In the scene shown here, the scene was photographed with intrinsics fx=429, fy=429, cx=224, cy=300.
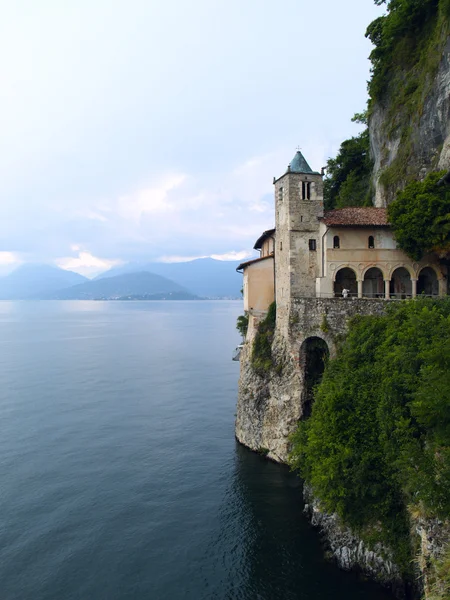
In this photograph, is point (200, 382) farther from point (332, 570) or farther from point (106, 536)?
point (332, 570)

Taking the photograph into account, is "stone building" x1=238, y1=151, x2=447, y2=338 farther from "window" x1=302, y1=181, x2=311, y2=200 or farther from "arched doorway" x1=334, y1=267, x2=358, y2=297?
"arched doorway" x1=334, y1=267, x2=358, y2=297

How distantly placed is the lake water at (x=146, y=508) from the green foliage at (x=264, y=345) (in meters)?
7.13

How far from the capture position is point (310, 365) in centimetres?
3136

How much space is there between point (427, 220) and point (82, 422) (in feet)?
119

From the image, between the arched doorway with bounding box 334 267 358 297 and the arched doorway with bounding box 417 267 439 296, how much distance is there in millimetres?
5429

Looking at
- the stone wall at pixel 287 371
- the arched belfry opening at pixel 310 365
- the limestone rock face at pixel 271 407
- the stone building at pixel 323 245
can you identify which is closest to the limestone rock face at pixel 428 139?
the stone building at pixel 323 245

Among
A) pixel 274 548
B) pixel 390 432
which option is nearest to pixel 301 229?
pixel 390 432

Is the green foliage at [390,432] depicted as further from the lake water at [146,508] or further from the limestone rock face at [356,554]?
the lake water at [146,508]

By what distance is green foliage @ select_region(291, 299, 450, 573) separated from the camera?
16.5m

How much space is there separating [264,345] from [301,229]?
9.69 metres

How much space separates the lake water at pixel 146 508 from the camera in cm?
2047

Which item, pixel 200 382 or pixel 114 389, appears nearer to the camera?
pixel 114 389

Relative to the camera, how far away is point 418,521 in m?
16.9

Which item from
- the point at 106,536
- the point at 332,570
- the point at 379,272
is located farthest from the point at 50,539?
the point at 379,272
